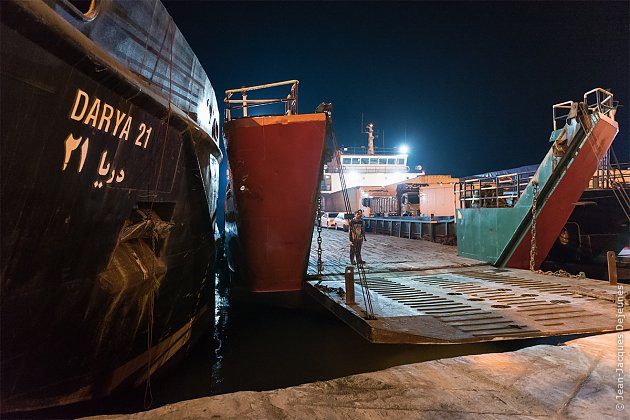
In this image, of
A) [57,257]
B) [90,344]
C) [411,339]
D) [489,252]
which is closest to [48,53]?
[57,257]

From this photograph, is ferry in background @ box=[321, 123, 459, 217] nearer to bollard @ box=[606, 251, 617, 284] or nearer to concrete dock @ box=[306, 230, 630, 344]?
concrete dock @ box=[306, 230, 630, 344]

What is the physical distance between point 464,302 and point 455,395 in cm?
354

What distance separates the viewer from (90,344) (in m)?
3.31

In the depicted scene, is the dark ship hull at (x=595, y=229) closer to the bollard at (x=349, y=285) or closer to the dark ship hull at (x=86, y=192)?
the bollard at (x=349, y=285)

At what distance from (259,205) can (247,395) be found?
5353mm

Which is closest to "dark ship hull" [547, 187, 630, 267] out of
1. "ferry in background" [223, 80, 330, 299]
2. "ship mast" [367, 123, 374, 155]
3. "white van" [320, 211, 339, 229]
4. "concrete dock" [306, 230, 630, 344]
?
"concrete dock" [306, 230, 630, 344]

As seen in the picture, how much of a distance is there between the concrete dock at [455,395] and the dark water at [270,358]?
171 centimetres

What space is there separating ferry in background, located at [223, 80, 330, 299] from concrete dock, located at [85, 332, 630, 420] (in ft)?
16.2

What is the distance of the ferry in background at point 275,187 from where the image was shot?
7.62 metres

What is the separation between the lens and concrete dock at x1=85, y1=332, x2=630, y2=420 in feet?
8.47

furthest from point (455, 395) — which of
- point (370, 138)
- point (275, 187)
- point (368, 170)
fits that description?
point (370, 138)

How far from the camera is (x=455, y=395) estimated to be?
2869 mm

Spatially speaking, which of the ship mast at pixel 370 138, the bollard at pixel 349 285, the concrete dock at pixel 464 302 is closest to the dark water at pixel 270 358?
the concrete dock at pixel 464 302

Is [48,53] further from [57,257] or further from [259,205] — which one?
[259,205]
